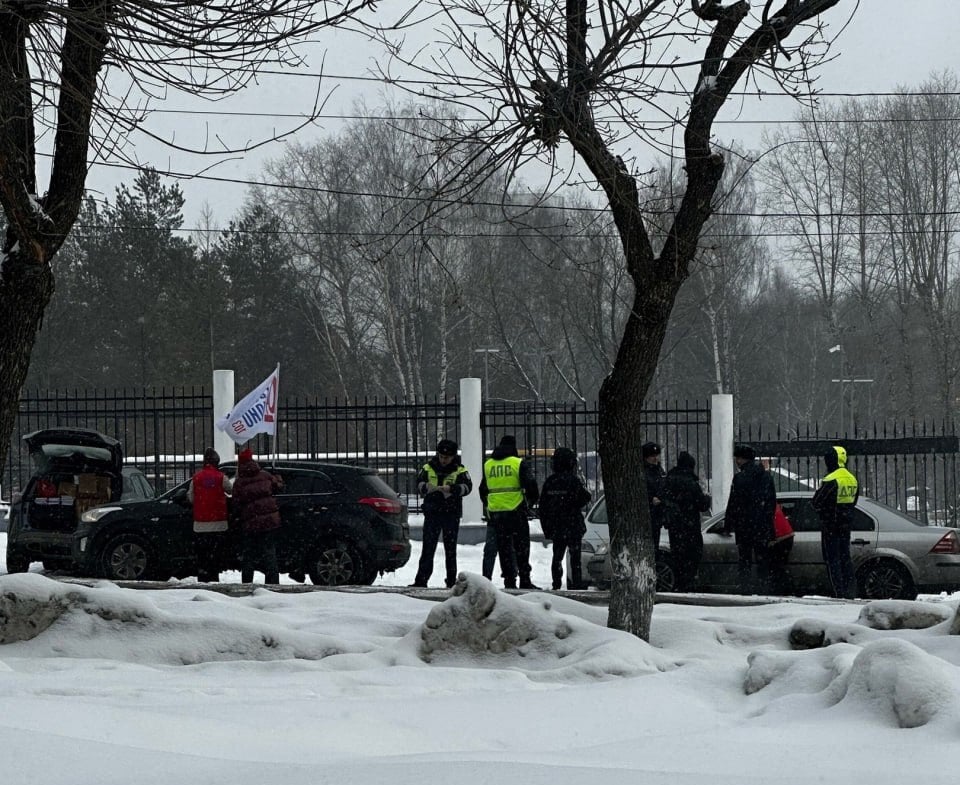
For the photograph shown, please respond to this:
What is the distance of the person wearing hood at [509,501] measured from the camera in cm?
1292

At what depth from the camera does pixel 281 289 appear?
45.2 metres

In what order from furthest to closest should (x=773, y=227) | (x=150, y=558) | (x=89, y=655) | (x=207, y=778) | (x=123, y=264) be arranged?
(x=123, y=264), (x=773, y=227), (x=150, y=558), (x=89, y=655), (x=207, y=778)

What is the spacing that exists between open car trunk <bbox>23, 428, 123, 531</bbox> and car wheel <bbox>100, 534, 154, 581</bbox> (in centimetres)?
118

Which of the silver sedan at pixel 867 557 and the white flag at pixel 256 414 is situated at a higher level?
the white flag at pixel 256 414

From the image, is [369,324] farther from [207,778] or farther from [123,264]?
[207,778]

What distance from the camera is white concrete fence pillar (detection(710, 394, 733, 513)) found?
60.7 feet

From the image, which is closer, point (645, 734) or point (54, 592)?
point (645, 734)

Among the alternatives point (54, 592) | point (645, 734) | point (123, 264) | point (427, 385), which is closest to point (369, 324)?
point (427, 385)

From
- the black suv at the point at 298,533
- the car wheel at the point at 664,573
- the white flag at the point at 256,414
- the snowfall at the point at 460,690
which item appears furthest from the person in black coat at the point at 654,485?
the white flag at the point at 256,414

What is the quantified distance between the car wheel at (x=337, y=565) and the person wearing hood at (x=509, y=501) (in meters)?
1.80

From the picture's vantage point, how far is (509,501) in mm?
12930

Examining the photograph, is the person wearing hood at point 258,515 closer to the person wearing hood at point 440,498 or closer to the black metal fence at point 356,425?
the person wearing hood at point 440,498

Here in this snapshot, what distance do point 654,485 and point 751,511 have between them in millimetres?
964

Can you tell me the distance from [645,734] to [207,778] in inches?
91.0
